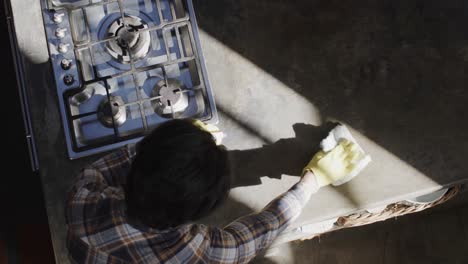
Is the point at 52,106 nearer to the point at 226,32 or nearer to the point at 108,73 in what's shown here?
the point at 108,73

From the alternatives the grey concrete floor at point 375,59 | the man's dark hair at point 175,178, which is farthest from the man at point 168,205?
the grey concrete floor at point 375,59

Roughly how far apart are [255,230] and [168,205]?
289 millimetres

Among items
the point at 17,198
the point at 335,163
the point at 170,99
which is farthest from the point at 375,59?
the point at 17,198

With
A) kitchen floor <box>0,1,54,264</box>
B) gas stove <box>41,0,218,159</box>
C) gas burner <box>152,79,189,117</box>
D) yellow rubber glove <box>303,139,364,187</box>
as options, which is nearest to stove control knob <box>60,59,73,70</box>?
gas stove <box>41,0,218,159</box>

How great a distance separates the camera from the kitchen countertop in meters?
1.18

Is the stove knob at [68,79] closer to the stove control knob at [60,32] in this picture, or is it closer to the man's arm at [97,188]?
the stove control knob at [60,32]

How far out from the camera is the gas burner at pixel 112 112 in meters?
1.16

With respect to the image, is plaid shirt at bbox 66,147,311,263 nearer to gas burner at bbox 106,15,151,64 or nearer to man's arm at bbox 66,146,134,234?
man's arm at bbox 66,146,134,234

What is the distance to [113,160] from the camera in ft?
3.56

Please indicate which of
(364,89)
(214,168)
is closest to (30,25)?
(214,168)

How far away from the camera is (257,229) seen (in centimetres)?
105

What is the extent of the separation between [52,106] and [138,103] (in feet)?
0.86

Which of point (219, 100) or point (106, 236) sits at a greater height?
point (219, 100)

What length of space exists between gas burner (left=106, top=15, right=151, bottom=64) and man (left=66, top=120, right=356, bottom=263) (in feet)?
0.90
